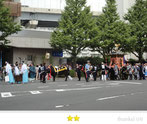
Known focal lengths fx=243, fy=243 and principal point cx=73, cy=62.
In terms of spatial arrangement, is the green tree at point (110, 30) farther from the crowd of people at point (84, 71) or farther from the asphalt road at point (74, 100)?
the asphalt road at point (74, 100)

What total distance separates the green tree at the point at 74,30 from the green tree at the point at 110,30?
193 cm

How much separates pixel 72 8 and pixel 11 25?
11.1 m

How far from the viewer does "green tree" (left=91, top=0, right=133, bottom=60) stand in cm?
3552

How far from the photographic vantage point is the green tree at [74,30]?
3278cm

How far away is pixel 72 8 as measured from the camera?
3397cm

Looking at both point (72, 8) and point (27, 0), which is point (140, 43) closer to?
point (72, 8)

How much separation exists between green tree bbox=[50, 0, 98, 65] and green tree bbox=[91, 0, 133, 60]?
6.35ft

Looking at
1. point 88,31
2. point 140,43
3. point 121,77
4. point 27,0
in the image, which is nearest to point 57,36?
point 88,31

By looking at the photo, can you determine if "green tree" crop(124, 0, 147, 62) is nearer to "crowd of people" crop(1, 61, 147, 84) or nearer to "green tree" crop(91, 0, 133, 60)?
"green tree" crop(91, 0, 133, 60)

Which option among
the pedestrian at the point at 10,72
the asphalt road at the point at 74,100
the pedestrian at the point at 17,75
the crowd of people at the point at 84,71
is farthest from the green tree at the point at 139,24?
the asphalt road at the point at 74,100

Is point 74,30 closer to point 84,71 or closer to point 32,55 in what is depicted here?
point 32,55

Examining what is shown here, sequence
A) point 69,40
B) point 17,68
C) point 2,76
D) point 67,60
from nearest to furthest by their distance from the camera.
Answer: point 17,68 < point 2,76 < point 69,40 < point 67,60

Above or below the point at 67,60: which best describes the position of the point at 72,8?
above

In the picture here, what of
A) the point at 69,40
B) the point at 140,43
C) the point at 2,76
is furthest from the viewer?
the point at 140,43
